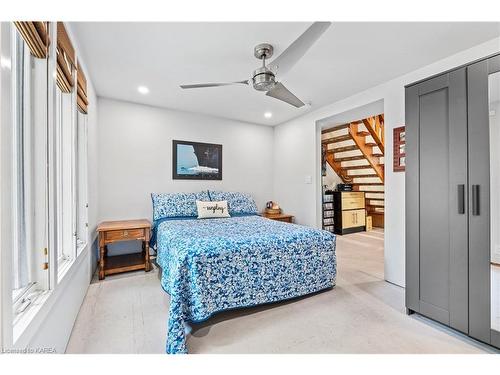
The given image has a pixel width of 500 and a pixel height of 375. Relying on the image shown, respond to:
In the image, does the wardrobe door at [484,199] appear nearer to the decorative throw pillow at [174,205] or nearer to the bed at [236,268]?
the bed at [236,268]

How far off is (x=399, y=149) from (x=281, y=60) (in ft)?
5.99

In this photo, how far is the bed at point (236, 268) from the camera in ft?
6.05

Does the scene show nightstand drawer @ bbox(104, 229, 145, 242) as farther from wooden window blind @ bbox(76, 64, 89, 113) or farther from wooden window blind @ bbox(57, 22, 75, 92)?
wooden window blind @ bbox(57, 22, 75, 92)

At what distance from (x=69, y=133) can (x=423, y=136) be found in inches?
120

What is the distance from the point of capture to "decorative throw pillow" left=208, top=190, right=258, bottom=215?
13.1 feet

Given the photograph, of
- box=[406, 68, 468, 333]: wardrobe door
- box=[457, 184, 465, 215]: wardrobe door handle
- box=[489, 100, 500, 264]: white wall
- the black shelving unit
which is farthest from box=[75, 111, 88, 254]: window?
the black shelving unit

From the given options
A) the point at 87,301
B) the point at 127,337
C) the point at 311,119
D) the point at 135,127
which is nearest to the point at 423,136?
the point at 311,119

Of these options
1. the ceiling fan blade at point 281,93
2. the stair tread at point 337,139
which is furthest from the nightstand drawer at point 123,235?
the stair tread at point 337,139

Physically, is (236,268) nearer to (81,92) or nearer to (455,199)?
(455,199)

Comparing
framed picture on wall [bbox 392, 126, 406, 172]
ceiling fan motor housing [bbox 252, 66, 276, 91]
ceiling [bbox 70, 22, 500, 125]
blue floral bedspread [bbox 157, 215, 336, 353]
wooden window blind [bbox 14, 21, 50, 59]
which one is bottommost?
blue floral bedspread [bbox 157, 215, 336, 353]

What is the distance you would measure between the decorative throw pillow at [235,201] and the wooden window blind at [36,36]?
110 inches

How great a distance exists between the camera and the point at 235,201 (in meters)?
4.09

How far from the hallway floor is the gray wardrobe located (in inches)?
9.4
